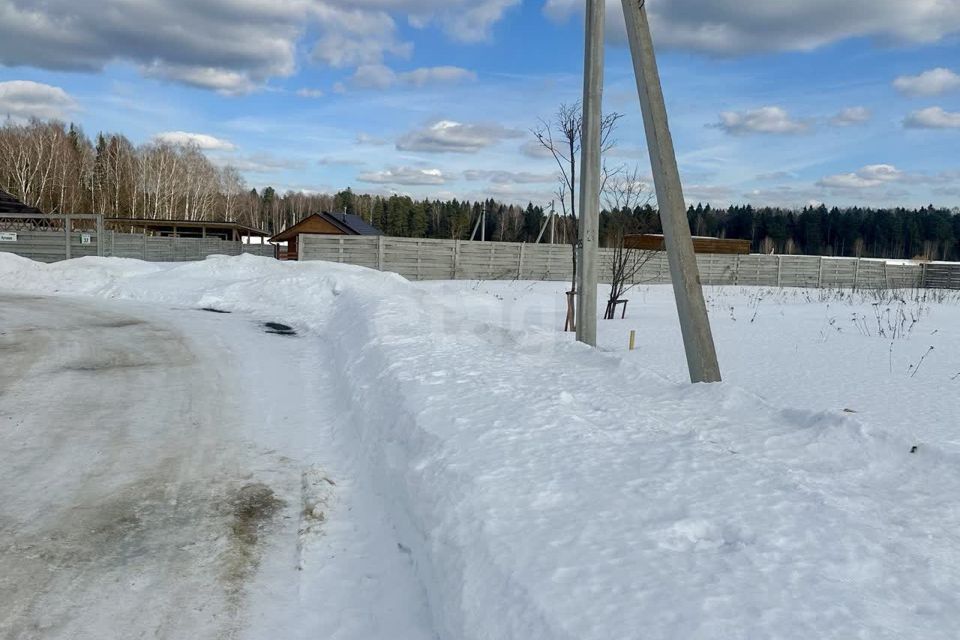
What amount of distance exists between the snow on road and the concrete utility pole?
144 inches

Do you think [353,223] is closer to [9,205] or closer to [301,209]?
[9,205]

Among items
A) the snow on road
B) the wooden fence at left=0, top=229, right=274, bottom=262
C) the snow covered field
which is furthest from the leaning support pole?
the wooden fence at left=0, top=229, right=274, bottom=262

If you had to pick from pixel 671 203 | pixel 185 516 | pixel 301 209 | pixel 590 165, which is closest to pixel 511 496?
pixel 185 516

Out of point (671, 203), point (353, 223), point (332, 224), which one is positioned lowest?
point (671, 203)

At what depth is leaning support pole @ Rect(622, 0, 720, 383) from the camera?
6359 millimetres

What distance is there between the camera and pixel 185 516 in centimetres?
405

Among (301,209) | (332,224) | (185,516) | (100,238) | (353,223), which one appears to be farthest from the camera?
(301,209)

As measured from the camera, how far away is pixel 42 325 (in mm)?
11250

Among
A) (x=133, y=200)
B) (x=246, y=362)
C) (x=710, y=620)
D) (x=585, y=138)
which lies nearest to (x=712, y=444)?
(x=710, y=620)

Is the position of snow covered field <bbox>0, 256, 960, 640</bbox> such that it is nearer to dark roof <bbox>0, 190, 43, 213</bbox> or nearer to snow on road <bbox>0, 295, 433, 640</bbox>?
snow on road <bbox>0, 295, 433, 640</bbox>

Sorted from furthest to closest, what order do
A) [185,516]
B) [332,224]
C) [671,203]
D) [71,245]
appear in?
[332,224] < [71,245] < [671,203] < [185,516]

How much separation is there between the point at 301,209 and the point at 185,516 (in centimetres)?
11144

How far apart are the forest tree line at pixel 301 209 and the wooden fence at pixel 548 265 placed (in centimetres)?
412

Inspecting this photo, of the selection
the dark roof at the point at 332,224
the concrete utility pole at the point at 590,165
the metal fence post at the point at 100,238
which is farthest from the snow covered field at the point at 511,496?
the dark roof at the point at 332,224
